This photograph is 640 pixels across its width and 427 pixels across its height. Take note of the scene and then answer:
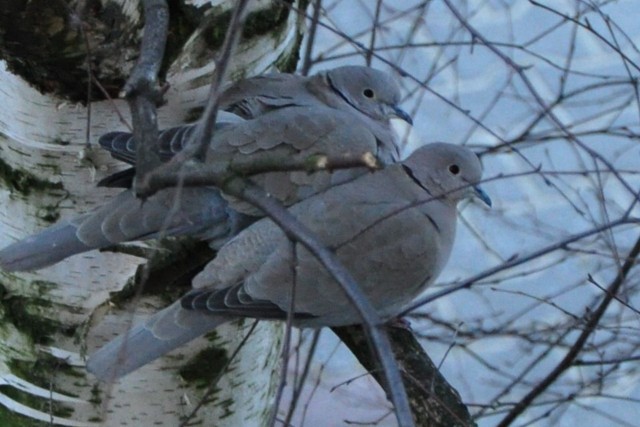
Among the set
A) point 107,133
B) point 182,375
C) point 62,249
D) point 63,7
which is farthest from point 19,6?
point 182,375

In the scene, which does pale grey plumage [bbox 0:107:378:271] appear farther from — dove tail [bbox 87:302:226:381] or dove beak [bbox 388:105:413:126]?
dove beak [bbox 388:105:413:126]

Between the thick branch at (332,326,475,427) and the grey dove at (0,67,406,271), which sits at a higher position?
the grey dove at (0,67,406,271)

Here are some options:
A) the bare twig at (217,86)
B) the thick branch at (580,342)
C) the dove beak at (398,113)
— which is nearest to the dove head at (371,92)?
the dove beak at (398,113)

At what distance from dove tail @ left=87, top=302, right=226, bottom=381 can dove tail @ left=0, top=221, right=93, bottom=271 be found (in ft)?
0.46

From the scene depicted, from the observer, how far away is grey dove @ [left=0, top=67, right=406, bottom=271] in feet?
5.67

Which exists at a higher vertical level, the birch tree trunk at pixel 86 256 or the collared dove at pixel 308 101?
the collared dove at pixel 308 101

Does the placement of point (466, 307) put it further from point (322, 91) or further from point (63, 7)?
point (63, 7)

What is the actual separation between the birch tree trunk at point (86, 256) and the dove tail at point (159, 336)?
1.7 inches

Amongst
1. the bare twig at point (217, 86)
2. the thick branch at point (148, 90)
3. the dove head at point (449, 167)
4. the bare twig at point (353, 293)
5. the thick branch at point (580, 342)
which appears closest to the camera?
the bare twig at point (353, 293)

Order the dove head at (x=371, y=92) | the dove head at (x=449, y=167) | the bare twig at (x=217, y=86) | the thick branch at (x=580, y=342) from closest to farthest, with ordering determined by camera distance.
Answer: the bare twig at (x=217, y=86)
the thick branch at (x=580, y=342)
the dove head at (x=449, y=167)
the dove head at (x=371, y=92)

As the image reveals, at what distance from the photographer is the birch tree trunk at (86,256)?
5.70ft

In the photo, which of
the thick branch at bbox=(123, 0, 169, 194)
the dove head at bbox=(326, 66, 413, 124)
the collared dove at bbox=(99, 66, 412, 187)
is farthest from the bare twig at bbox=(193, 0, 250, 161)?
the dove head at bbox=(326, 66, 413, 124)

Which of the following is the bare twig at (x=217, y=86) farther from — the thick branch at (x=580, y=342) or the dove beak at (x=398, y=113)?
the dove beak at (x=398, y=113)

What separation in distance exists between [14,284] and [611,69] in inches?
128
